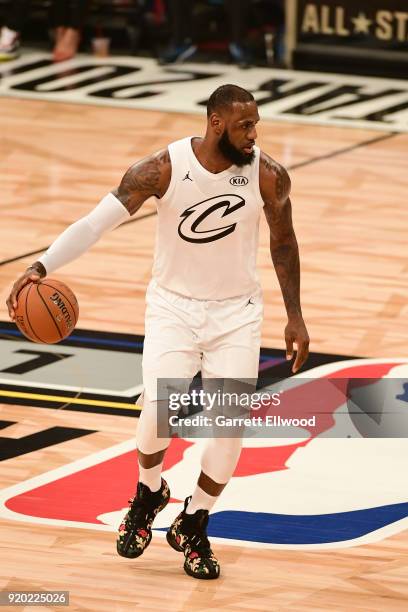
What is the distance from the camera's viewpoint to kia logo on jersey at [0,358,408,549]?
5875mm

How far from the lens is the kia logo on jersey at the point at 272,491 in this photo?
588 cm

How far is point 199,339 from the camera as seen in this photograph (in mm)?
5285

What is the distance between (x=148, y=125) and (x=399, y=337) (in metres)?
5.44

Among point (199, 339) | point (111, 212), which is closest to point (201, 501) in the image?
point (199, 339)

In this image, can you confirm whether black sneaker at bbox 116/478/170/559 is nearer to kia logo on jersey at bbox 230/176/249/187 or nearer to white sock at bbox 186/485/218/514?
white sock at bbox 186/485/218/514

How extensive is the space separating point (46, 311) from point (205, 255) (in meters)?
0.69

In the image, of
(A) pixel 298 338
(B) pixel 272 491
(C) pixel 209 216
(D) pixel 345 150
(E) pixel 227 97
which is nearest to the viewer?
(E) pixel 227 97

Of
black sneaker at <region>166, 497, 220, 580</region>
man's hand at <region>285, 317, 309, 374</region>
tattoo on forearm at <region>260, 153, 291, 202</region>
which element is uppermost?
tattoo on forearm at <region>260, 153, 291, 202</region>

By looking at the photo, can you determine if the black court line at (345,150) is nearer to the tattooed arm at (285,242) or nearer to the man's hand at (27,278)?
the tattooed arm at (285,242)

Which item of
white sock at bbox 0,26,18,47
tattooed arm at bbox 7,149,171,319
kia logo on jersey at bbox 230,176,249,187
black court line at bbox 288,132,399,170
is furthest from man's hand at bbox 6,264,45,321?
white sock at bbox 0,26,18,47

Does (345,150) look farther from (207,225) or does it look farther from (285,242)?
(207,225)

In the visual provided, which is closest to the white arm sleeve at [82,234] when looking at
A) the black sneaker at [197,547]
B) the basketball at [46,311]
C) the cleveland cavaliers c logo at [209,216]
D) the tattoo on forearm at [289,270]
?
the basketball at [46,311]

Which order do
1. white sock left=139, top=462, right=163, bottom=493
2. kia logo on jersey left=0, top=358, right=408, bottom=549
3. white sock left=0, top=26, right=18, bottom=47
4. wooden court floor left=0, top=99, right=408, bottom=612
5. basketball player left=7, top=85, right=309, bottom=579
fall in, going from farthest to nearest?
white sock left=0, top=26, right=18, bottom=47 → kia logo on jersey left=0, top=358, right=408, bottom=549 → white sock left=139, top=462, right=163, bottom=493 → wooden court floor left=0, top=99, right=408, bottom=612 → basketball player left=7, top=85, right=309, bottom=579

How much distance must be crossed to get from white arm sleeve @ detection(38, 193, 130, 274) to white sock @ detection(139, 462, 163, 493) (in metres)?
0.88
